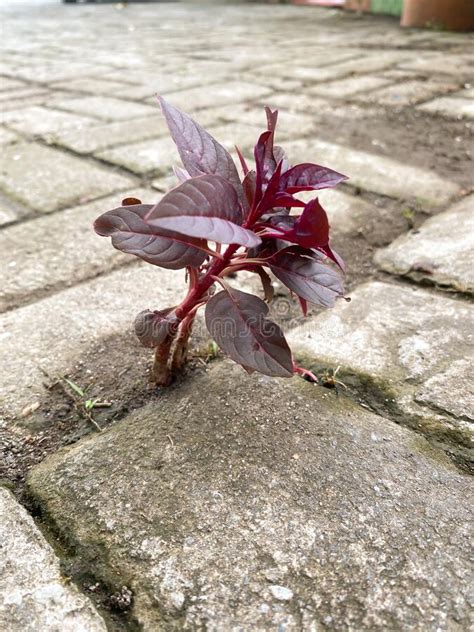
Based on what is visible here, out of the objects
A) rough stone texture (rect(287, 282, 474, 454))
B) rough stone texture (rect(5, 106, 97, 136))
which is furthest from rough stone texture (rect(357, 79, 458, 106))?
rough stone texture (rect(287, 282, 474, 454))

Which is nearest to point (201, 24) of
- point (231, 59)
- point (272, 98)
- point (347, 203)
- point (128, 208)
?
point (231, 59)

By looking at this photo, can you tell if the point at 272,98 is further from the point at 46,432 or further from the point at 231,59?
the point at 46,432

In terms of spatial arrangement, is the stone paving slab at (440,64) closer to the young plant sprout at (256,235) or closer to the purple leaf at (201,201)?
the young plant sprout at (256,235)

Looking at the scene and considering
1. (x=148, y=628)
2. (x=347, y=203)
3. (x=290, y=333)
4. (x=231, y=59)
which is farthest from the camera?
(x=231, y=59)

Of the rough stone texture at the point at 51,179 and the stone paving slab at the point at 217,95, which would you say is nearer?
the rough stone texture at the point at 51,179

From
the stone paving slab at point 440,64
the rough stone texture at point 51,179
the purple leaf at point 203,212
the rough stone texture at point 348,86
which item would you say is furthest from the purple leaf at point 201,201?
the stone paving slab at point 440,64

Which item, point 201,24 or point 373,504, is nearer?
point 373,504

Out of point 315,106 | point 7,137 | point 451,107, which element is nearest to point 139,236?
point 7,137

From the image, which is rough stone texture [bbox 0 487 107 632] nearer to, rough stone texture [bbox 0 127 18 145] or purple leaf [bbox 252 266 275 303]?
purple leaf [bbox 252 266 275 303]
